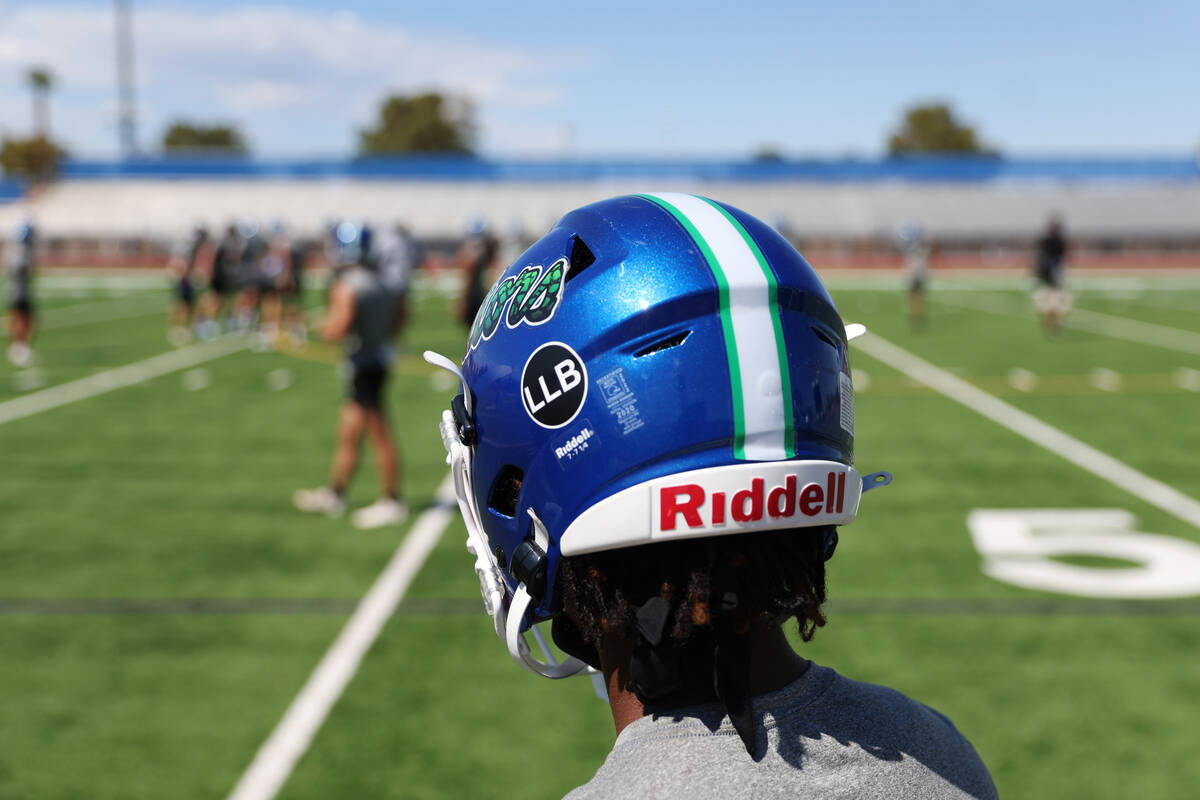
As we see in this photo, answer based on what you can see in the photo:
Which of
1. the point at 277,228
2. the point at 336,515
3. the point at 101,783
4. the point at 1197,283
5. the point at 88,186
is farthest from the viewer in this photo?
the point at 88,186

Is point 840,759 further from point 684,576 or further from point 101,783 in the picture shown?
point 101,783

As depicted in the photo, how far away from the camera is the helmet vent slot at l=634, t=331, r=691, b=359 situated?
1.45m

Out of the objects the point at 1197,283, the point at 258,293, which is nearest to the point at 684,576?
the point at 258,293

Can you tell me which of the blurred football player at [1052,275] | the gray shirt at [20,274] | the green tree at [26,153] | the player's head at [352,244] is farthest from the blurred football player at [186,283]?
the green tree at [26,153]

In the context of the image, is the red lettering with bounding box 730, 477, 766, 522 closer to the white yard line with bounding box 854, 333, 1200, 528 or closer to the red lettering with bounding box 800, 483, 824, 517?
the red lettering with bounding box 800, 483, 824, 517

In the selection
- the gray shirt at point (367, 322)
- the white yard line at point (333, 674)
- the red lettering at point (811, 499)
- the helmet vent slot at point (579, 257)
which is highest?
the helmet vent slot at point (579, 257)

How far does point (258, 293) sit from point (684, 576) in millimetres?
19785

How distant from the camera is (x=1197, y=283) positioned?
37.8 metres

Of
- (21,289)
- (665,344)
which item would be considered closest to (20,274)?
(21,289)

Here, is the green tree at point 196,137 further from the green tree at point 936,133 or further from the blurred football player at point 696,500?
the blurred football player at point 696,500

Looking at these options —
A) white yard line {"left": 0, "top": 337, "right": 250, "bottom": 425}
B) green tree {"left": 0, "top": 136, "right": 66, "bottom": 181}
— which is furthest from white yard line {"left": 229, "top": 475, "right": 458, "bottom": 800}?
green tree {"left": 0, "top": 136, "right": 66, "bottom": 181}

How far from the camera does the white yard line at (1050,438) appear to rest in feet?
27.1

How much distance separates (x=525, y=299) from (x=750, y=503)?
0.45m

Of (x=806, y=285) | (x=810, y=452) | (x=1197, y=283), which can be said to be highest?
(x=806, y=285)
